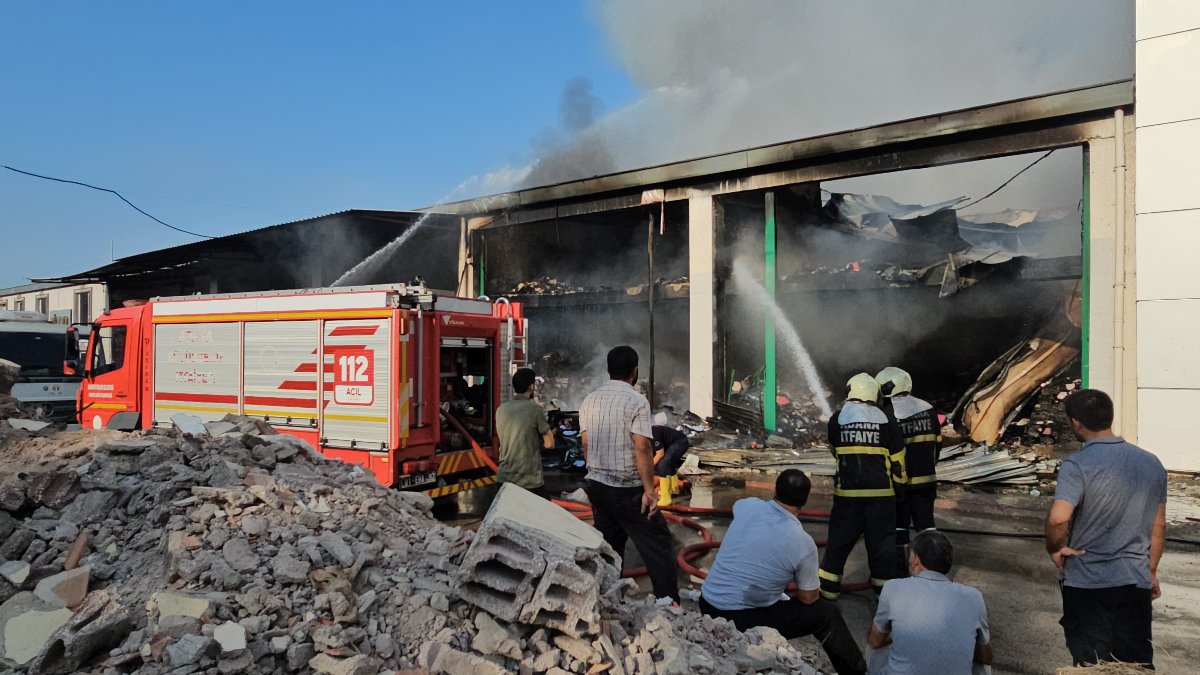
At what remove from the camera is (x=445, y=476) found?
7.14 m

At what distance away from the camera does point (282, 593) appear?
287 cm

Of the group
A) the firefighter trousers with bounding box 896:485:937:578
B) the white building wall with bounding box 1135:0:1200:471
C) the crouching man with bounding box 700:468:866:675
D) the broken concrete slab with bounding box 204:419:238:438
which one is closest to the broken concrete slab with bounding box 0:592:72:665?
the broken concrete slab with bounding box 204:419:238:438

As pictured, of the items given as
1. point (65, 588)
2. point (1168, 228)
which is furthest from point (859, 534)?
point (1168, 228)

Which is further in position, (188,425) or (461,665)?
(188,425)

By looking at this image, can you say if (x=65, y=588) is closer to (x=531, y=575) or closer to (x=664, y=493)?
(x=531, y=575)

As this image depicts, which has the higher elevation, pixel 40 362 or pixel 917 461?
pixel 40 362

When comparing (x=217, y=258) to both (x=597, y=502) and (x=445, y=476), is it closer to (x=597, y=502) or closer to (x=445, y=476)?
(x=445, y=476)

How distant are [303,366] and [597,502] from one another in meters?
4.19

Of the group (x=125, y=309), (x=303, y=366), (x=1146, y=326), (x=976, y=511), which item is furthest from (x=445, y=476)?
(x=1146, y=326)

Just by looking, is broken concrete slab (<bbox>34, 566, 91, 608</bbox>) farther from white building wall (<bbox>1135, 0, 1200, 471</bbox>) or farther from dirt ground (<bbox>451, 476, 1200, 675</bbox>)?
white building wall (<bbox>1135, 0, 1200, 471</bbox>)

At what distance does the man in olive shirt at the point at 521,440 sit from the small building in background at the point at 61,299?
76.7 feet

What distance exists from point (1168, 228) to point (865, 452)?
238 inches

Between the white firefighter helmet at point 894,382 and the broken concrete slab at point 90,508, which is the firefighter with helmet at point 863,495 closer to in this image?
the white firefighter helmet at point 894,382

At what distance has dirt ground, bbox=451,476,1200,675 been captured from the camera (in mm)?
4070
